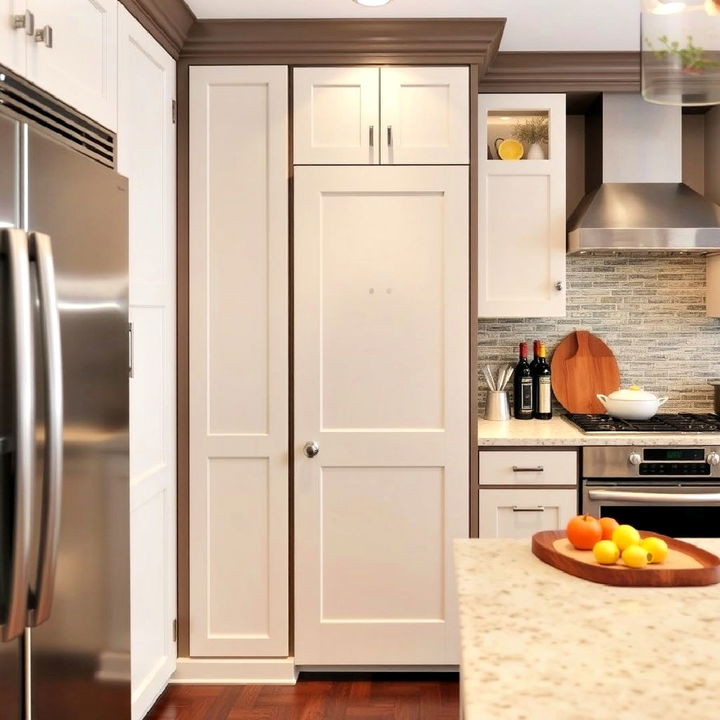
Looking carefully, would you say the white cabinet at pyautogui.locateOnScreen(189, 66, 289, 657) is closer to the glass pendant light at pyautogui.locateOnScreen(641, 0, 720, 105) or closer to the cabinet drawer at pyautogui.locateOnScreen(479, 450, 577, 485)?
the cabinet drawer at pyautogui.locateOnScreen(479, 450, 577, 485)

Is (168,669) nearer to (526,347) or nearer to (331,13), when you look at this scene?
(526,347)

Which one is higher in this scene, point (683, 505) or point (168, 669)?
point (683, 505)

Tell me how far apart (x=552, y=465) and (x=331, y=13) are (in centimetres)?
183

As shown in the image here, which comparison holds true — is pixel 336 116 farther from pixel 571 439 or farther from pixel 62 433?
pixel 62 433

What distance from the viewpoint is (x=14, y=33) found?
5.70 feet

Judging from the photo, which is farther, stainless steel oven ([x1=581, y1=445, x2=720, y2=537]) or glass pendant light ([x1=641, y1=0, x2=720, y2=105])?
stainless steel oven ([x1=581, y1=445, x2=720, y2=537])

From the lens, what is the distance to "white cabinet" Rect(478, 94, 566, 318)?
135 inches

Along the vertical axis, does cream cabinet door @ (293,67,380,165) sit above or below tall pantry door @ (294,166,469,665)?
above

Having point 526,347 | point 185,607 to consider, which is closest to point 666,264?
point 526,347

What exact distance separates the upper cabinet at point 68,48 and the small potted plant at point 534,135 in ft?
5.84

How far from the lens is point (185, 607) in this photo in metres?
3.16

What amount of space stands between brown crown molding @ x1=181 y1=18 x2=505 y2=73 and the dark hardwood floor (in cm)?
233

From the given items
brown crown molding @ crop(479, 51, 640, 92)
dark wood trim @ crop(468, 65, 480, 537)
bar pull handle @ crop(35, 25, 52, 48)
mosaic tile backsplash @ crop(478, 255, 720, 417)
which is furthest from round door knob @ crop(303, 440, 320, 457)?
bar pull handle @ crop(35, 25, 52, 48)

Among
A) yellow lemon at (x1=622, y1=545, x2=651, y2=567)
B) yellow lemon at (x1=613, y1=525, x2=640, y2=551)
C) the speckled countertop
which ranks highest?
yellow lemon at (x1=613, y1=525, x2=640, y2=551)
